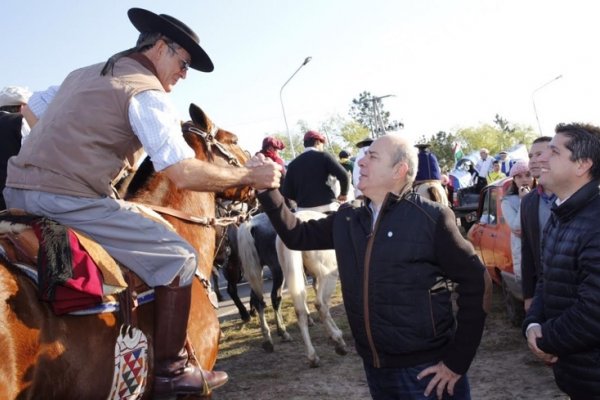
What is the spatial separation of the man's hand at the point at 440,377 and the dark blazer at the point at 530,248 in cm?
166

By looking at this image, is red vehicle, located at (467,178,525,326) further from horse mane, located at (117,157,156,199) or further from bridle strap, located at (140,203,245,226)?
horse mane, located at (117,157,156,199)

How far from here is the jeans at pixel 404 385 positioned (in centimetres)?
290

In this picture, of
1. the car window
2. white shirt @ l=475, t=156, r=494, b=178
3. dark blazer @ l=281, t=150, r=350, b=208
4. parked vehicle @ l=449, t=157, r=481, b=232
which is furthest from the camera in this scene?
white shirt @ l=475, t=156, r=494, b=178

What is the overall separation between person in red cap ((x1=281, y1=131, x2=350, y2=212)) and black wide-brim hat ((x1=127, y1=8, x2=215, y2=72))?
482 cm

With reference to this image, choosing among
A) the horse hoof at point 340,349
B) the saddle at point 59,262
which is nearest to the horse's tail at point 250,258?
the horse hoof at point 340,349

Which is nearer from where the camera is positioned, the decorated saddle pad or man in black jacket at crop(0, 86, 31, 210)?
the decorated saddle pad

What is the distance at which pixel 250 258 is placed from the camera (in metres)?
8.37

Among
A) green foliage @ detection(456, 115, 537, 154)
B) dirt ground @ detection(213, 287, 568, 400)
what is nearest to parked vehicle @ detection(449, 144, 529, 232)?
dirt ground @ detection(213, 287, 568, 400)

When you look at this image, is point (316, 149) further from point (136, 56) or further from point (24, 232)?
point (24, 232)

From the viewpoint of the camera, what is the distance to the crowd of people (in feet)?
9.42

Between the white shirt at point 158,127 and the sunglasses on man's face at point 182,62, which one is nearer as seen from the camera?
the white shirt at point 158,127

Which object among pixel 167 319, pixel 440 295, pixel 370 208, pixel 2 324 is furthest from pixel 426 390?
pixel 2 324

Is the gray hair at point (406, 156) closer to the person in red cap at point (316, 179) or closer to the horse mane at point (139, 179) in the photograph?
the horse mane at point (139, 179)

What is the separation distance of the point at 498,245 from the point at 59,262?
624 centimetres
